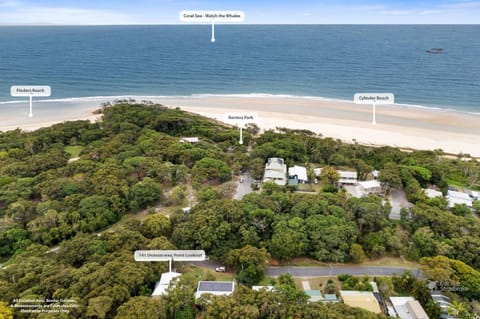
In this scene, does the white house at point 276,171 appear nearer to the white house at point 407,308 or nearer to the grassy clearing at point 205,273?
the grassy clearing at point 205,273

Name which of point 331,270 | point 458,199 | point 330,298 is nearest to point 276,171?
point 331,270

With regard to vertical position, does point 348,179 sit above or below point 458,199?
above

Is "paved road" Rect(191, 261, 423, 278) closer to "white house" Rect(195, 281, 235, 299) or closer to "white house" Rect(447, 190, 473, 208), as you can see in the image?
"white house" Rect(195, 281, 235, 299)

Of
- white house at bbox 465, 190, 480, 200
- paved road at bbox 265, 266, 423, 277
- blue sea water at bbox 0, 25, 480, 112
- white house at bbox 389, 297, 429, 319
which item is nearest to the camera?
white house at bbox 389, 297, 429, 319

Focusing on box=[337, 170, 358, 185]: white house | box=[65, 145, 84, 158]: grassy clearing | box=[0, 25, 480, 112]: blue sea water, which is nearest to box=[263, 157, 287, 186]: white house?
box=[337, 170, 358, 185]: white house

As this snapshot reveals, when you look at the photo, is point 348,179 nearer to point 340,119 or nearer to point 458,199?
point 458,199

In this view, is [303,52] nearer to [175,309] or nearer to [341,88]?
[341,88]
